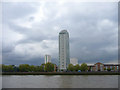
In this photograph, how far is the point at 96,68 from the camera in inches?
2239

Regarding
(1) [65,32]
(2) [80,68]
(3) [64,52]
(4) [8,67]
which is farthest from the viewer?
(1) [65,32]

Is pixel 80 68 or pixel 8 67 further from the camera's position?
pixel 80 68

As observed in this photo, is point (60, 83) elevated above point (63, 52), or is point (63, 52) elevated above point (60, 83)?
point (63, 52)

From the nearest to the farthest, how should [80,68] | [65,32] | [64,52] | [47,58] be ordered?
[80,68] < [64,52] < [65,32] < [47,58]

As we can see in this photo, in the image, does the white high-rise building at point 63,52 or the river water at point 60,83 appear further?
the white high-rise building at point 63,52

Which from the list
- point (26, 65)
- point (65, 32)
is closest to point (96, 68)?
point (65, 32)

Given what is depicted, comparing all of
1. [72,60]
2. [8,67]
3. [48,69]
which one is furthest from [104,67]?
[8,67]

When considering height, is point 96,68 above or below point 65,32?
below

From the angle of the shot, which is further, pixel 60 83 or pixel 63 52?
pixel 63 52

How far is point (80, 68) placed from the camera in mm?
43719

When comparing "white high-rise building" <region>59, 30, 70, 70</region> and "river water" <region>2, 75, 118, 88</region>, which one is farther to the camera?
"white high-rise building" <region>59, 30, 70, 70</region>

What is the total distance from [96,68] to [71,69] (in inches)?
646

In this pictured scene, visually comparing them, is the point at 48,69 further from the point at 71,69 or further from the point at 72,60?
the point at 72,60

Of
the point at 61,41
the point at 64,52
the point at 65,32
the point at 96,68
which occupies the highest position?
the point at 65,32
